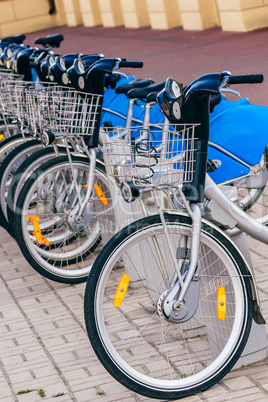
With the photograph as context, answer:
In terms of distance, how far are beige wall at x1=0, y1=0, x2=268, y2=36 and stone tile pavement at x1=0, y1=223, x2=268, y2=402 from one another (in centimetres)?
1098

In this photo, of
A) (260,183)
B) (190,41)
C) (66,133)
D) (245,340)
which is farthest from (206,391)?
(190,41)

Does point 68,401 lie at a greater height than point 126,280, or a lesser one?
lesser

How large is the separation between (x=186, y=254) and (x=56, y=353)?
3.70 ft

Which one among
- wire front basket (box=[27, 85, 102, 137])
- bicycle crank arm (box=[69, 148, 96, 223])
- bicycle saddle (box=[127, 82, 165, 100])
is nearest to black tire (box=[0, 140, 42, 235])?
wire front basket (box=[27, 85, 102, 137])

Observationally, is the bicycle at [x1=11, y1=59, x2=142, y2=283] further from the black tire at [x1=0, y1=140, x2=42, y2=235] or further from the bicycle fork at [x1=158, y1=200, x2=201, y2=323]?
the bicycle fork at [x1=158, y1=200, x2=201, y2=323]

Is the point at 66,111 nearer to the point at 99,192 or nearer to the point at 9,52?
the point at 99,192

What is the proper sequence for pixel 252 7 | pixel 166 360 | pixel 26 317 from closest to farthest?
pixel 166 360 < pixel 26 317 < pixel 252 7

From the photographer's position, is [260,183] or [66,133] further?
[66,133]

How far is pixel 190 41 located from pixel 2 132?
1024 centimetres

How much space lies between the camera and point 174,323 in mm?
3301

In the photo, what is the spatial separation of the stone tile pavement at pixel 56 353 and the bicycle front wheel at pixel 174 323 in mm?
138

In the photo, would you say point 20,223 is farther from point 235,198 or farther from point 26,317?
point 235,198

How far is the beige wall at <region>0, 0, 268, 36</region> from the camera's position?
15.4 meters

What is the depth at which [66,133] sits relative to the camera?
4.87m
